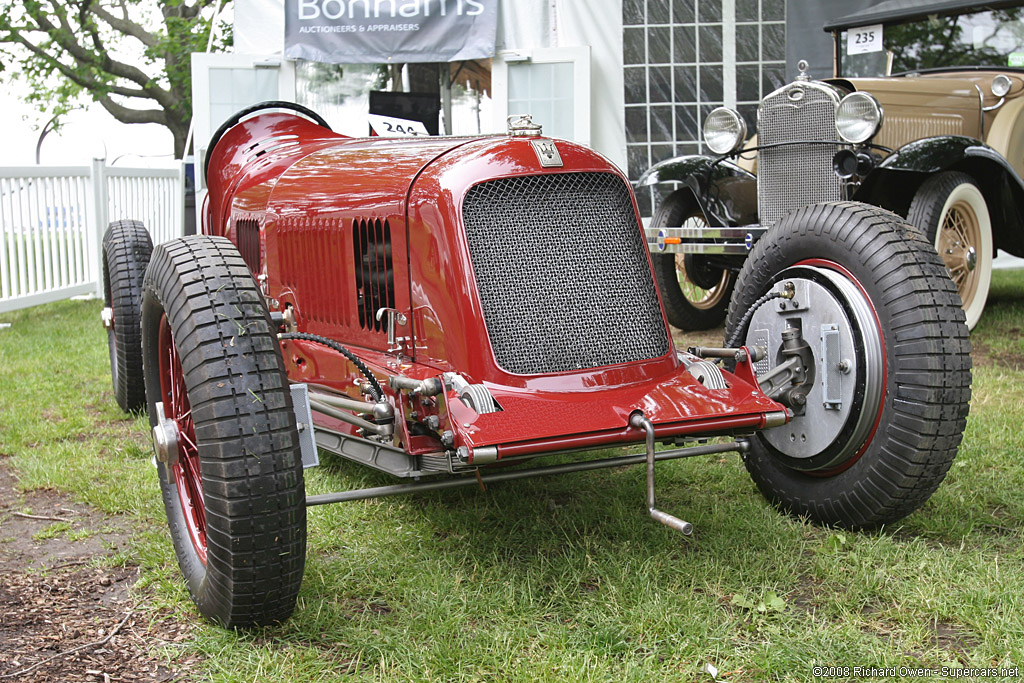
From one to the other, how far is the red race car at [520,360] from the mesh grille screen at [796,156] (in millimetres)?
2769

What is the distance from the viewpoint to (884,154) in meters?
5.68

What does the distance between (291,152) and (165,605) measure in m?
2.21

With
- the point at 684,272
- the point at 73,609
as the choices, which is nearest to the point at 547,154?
the point at 73,609

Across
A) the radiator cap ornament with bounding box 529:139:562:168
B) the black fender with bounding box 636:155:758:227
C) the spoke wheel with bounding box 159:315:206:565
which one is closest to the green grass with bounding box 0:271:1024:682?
the spoke wheel with bounding box 159:315:206:565

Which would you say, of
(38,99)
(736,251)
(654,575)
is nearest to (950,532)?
(654,575)

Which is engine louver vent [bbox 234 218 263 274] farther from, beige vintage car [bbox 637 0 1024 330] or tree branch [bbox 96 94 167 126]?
tree branch [bbox 96 94 167 126]

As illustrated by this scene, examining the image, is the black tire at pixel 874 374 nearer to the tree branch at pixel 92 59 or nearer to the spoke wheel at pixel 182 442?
the spoke wheel at pixel 182 442

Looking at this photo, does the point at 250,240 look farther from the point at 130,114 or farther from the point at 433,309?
the point at 130,114

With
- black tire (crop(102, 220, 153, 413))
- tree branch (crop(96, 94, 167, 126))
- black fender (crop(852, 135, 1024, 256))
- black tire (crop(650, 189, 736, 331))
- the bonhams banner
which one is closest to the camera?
black tire (crop(102, 220, 153, 413))

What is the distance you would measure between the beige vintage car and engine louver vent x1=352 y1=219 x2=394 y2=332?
3.11 m

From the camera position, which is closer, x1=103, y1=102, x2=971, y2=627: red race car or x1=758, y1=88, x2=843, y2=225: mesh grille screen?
x1=103, y1=102, x2=971, y2=627: red race car

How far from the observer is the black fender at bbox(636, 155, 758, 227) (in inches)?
247

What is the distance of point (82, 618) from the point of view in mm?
2539

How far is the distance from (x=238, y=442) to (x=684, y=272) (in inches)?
193
